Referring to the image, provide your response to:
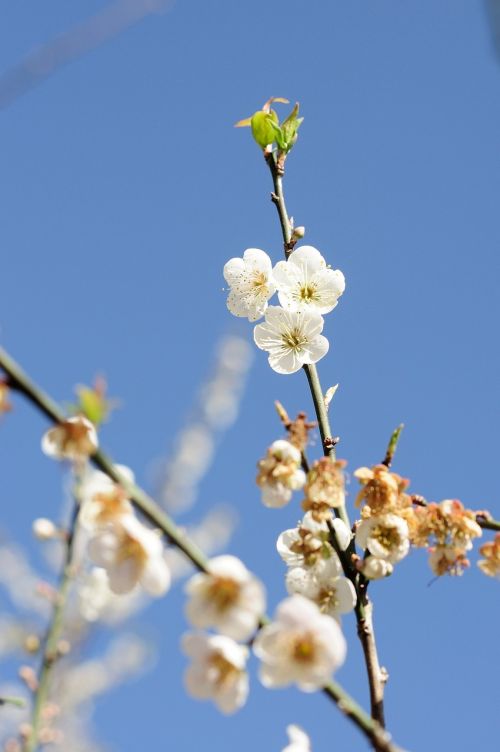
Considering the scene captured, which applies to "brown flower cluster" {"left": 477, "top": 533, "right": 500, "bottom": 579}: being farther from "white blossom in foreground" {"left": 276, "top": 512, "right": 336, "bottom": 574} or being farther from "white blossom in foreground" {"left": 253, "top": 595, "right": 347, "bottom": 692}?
"white blossom in foreground" {"left": 253, "top": 595, "right": 347, "bottom": 692}

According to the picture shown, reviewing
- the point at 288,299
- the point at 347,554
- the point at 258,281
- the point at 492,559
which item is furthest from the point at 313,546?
the point at 258,281

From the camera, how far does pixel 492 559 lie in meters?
1.65

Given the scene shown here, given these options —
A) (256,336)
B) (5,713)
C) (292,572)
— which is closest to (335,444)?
(292,572)

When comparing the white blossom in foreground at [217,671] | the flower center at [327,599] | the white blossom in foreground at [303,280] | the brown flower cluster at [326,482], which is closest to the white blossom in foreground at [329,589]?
the flower center at [327,599]

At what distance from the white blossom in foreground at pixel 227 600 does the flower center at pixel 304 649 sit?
59 millimetres

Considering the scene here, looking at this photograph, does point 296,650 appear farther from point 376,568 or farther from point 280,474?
point 376,568

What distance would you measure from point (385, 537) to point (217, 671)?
568 millimetres

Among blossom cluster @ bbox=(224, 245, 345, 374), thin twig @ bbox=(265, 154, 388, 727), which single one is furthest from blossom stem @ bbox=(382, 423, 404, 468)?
blossom cluster @ bbox=(224, 245, 345, 374)

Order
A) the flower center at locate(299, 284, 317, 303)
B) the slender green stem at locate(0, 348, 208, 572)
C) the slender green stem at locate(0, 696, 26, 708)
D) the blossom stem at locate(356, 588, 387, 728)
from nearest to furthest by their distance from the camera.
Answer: the slender green stem at locate(0, 348, 208, 572) → the slender green stem at locate(0, 696, 26, 708) → the blossom stem at locate(356, 588, 387, 728) → the flower center at locate(299, 284, 317, 303)

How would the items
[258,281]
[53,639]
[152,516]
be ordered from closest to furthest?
[152,516]
[53,639]
[258,281]

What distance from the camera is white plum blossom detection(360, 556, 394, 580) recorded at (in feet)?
5.02

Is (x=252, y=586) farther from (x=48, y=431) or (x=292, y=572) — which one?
(x=292, y=572)

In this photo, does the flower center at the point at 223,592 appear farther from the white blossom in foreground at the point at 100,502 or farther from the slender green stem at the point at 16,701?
the slender green stem at the point at 16,701

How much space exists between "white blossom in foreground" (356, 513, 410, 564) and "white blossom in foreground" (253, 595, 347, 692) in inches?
20.1
